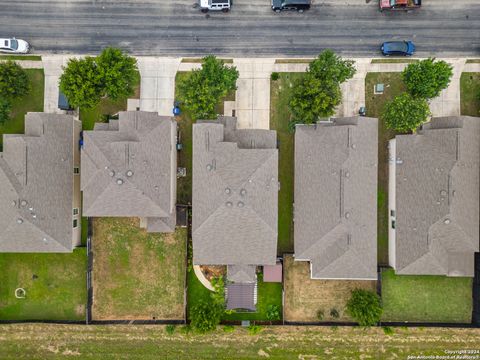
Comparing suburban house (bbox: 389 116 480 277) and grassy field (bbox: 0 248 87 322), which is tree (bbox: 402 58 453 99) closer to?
suburban house (bbox: 389 116 480 277)

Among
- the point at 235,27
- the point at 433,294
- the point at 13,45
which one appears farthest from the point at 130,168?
the point at 433,294

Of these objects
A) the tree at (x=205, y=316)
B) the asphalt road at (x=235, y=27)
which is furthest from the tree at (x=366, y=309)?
the asphalt road at (x=235, y=27)

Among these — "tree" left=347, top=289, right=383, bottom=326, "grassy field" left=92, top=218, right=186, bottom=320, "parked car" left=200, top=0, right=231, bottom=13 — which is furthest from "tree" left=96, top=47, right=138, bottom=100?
"tree" left=347, top=289, right=383, bottom=326

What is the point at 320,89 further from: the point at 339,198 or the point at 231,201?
the point at 231,201

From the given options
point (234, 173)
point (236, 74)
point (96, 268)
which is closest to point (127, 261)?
point (96, 268)

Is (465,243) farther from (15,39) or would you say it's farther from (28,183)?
(15,39)

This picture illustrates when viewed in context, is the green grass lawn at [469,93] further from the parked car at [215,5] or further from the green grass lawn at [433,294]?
the parked car at [215,5]

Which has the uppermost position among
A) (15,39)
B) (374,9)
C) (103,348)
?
(374,9)
